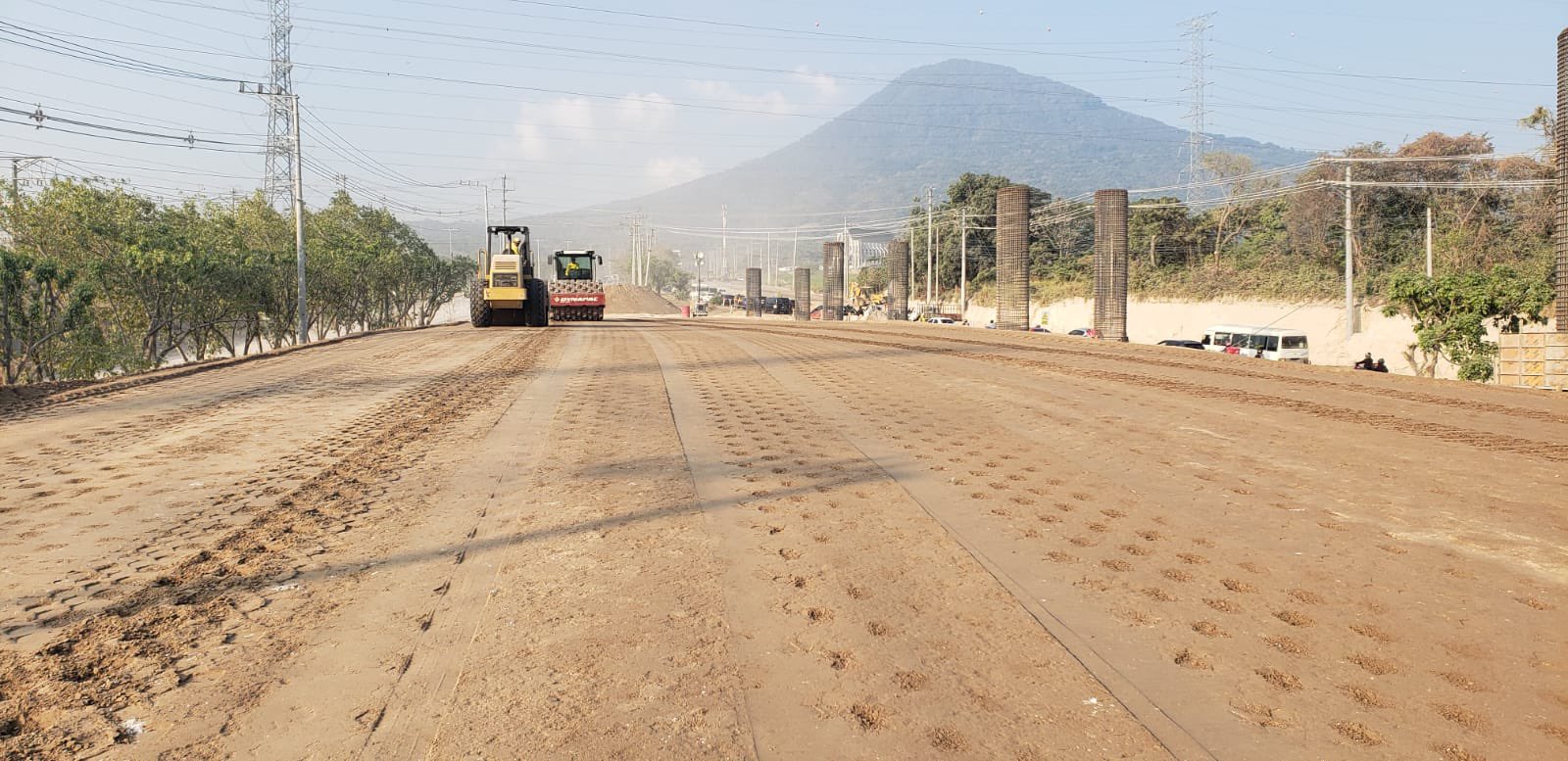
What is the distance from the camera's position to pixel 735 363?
1841 cm

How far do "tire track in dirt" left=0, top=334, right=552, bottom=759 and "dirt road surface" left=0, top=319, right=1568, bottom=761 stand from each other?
2cm

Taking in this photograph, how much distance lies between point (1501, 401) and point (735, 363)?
12243mm

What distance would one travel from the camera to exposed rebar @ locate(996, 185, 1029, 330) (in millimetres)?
31656

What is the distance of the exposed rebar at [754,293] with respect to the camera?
79.4 metres

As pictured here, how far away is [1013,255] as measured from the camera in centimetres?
3269

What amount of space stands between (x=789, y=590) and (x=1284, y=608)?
2.46 m

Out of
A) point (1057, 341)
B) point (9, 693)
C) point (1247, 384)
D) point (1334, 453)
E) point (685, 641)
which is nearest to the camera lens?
point (9, 693)

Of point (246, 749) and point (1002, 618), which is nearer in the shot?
point (246, 749)

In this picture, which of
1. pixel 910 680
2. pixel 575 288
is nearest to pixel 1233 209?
pixel 575 288

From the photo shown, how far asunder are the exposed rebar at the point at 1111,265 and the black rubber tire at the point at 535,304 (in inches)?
808

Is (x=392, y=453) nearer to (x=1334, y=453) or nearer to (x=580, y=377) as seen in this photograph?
(x=580, y=377)

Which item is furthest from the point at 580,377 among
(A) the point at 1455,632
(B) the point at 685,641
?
(A) the point at 1455,632

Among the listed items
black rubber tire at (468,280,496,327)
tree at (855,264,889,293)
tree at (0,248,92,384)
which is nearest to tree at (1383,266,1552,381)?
black rubber tire at (468,280,496,327)

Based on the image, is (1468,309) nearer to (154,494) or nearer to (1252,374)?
(1252,374)
